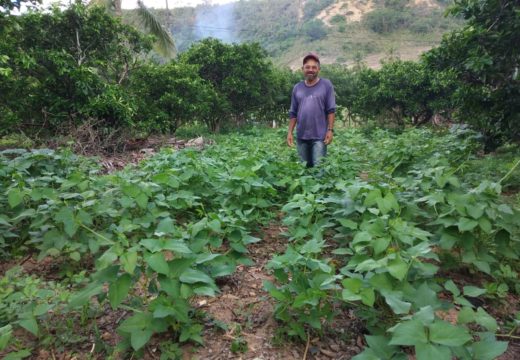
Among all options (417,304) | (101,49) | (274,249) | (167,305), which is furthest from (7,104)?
(417,304)

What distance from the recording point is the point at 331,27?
1732 inches

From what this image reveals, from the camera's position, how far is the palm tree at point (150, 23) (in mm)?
11727

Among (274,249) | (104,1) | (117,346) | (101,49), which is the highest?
(104,1)

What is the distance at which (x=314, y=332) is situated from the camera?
1856mm

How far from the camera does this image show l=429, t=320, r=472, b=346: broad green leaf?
1224 mm

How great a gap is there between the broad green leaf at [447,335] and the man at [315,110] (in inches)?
126

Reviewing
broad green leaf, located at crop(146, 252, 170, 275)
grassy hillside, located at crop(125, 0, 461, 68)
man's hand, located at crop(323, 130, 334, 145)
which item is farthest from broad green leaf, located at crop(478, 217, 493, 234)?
grassy hillside, located at crop(125, 0, 461, 68)

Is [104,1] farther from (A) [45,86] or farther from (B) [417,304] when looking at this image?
(B) [417,304]

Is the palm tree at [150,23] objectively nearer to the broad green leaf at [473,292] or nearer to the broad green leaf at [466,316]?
the broad green leaf at [473,292]

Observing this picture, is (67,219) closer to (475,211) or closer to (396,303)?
(396,303)

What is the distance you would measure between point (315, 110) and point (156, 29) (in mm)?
10301

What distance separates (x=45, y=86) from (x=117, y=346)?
6803 mm

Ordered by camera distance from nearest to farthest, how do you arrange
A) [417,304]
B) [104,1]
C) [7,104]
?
[417,304], [7,104], [104,1]

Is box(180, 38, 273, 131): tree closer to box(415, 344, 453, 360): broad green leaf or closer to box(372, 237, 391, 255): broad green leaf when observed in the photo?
box(372, 237, 391, 255): broad green leaf
